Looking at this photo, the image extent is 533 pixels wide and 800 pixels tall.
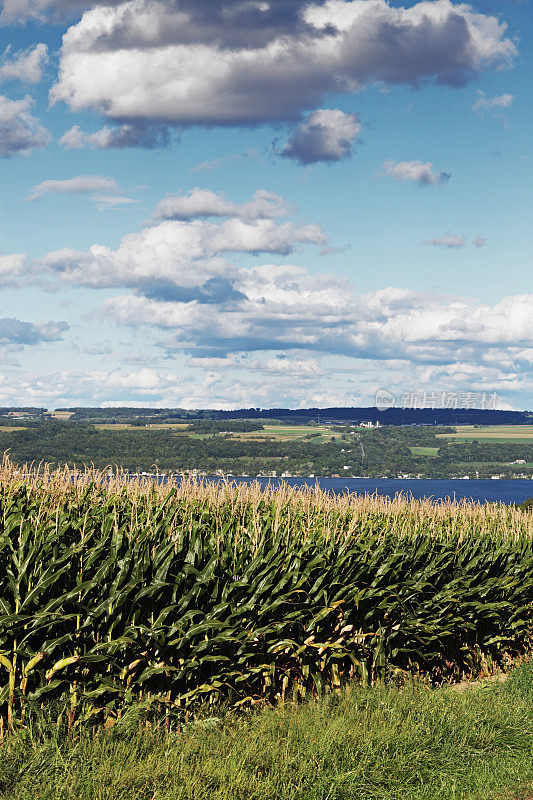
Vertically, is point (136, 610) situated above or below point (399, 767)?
above

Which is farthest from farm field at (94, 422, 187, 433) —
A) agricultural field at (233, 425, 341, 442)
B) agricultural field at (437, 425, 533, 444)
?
agricultural field at (437, 425, 533, 444)

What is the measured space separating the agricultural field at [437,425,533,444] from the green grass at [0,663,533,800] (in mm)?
160553

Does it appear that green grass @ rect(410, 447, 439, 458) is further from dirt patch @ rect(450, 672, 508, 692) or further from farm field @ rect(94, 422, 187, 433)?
dirt patch @ rect(450, 672, 508, 692)

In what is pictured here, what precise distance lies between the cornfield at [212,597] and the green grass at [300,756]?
2.23ft

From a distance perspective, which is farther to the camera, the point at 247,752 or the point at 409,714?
the point at 409,714

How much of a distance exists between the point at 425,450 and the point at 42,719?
142386 millimetres

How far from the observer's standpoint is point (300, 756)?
5957 millimetres

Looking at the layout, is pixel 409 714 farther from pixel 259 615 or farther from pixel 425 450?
pixel 425 450

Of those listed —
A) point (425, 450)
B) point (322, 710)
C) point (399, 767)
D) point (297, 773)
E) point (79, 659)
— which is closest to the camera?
point (297, 773)

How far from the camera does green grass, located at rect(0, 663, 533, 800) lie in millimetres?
5344

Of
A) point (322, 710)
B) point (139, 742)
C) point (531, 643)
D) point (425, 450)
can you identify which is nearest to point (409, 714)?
point (322, 710)

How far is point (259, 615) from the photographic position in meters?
8.18

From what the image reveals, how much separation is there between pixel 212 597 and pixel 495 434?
621 feet

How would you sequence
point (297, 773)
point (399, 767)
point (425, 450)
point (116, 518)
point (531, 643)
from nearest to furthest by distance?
point (297, 773)
point (399, 767)
point (116, 518)
point (531, 643)
point (425, 450)
